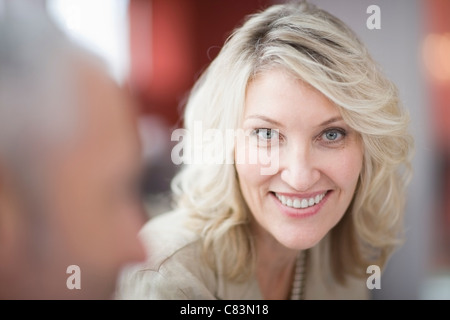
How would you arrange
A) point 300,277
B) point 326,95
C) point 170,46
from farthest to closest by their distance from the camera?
point 300,277, point 170,46, point 326,95

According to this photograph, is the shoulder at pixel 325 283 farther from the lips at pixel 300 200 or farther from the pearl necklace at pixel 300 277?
the lips at pixel 300 200

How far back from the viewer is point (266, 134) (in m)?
0.90

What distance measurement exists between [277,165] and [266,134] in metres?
0.05

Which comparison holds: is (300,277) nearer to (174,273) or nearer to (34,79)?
(174,273)

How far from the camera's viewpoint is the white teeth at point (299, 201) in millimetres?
926

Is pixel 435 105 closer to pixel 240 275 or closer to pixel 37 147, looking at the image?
pixel 240 275

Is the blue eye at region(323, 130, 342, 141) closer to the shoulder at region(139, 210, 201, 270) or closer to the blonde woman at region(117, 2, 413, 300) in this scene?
the blonde woman at region(117, 2, 413, 300)

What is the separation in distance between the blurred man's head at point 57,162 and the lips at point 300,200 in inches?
9.8

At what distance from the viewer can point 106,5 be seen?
37.5 inches

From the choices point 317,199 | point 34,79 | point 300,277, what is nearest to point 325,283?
point 300,277

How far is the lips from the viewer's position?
924 mm

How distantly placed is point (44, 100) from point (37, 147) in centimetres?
8

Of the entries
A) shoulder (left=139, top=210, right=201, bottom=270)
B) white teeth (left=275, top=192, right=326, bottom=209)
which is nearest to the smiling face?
white teeth (left=275, top=192, right=326, bottom=209)

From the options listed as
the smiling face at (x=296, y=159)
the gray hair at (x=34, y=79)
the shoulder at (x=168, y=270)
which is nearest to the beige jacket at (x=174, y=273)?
the shoulder at (x=168, y=270)
